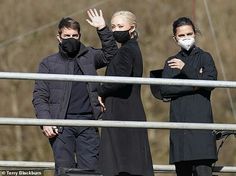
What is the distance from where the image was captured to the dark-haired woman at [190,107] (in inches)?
258

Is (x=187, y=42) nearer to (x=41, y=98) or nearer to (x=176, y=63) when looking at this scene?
(x=176, y=63)

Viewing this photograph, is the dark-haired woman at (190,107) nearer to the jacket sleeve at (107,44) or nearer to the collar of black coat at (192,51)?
the collar of black coat at (192,51)

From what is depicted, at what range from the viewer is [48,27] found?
13.8 meters

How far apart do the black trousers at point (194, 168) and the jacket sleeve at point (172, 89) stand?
48 cm

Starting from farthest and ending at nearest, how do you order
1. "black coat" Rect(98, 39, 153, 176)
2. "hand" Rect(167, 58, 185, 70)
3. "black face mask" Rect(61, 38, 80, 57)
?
"black face mask" Rect(61, 38, 80, 57) → "hand" Rect(167, 58, 185, 70) → "black coat" Rect(98, 39, 153, 176)

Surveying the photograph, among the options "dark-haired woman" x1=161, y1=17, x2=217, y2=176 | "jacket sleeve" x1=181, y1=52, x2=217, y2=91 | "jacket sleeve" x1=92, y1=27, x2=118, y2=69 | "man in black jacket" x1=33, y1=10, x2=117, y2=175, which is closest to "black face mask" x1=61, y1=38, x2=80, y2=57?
"man in black jacket" x1=33, y1=10, x2=117, y2=175

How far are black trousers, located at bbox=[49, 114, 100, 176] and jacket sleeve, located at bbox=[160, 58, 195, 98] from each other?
59 cm

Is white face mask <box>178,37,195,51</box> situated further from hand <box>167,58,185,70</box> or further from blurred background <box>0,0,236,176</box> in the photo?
blurred background <box>0,0,236,176</box>

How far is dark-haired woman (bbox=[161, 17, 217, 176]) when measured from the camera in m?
6.55

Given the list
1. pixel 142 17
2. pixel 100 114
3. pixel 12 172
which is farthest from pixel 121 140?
pixel 142 17

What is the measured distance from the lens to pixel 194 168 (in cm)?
660

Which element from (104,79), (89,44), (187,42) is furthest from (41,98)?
(89,44)

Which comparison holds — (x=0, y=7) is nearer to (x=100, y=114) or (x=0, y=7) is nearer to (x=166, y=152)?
(x=166, y=152)

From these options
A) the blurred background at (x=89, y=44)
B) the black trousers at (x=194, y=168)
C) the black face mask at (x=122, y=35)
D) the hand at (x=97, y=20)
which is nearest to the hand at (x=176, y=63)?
the black face mask at (x=122, y=35)
